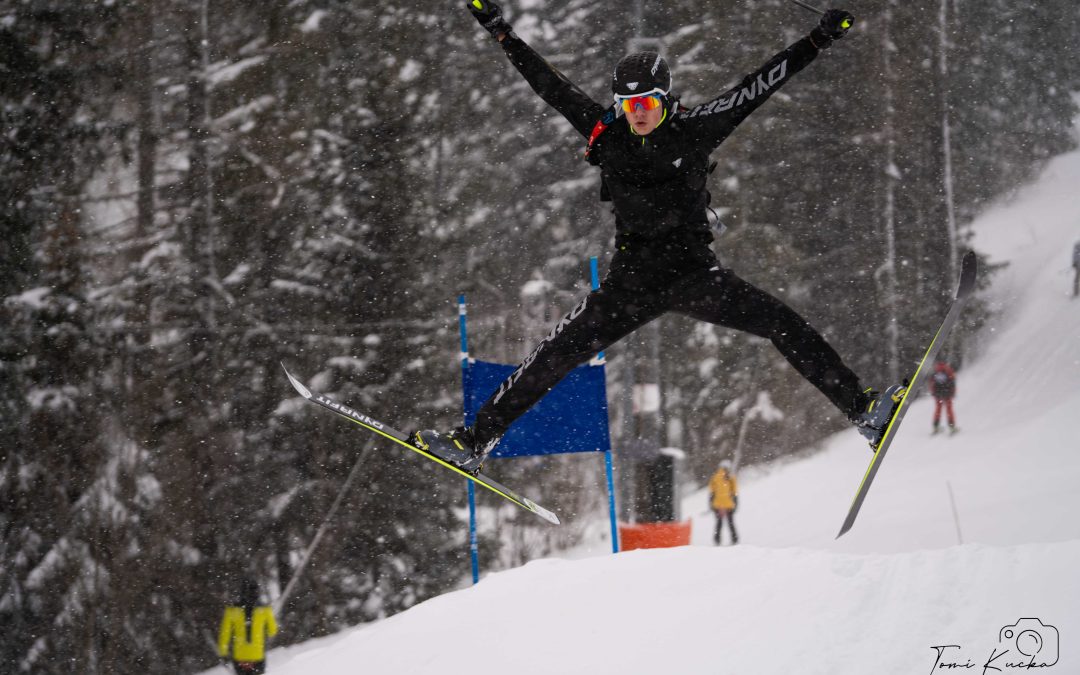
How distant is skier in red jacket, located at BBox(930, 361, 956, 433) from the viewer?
9.65 meters

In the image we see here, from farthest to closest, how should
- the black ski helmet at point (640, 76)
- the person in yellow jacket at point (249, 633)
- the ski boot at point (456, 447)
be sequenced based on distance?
the person in yellow jacket at point (249, 633), the ski boot at point (456, 447), the black ski helmet at point (640, 76)

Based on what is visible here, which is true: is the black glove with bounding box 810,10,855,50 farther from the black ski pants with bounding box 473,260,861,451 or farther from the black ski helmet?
the black ski pants with bounding box 473,260,861,451

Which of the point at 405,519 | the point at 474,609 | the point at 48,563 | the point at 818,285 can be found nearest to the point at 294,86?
the point at 405,519

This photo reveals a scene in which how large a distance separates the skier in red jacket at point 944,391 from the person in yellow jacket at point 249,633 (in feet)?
23.9

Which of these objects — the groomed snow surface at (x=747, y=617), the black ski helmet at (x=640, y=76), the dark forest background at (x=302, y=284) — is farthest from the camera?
the dark forest background at (x=302, y=284)

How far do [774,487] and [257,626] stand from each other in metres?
5.95

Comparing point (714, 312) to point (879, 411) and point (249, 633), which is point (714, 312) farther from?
point (249, 633)

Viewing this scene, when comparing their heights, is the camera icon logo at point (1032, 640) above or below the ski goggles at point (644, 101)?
below

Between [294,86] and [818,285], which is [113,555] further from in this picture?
[818,285]

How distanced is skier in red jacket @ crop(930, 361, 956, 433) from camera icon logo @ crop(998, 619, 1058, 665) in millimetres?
7943

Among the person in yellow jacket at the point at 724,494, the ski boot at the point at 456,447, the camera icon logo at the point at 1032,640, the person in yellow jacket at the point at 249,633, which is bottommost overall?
the camera icon logo at the point at 1032,640

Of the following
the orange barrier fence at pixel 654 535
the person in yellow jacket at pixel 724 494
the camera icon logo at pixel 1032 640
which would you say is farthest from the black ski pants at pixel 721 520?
the camera icon logo at pixel 1032 640

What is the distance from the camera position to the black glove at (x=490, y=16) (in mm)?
3145

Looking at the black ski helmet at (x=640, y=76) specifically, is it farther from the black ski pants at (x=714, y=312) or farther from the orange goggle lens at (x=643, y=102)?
the black ski pants at (x=714, y=312)
